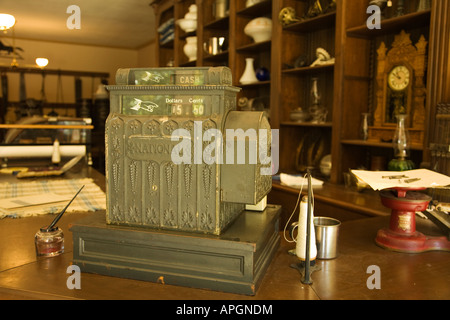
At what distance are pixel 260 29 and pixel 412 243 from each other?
263 centimetres

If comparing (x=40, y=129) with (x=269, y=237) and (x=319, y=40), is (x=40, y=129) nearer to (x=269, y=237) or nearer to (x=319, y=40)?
(x=319, y=40)

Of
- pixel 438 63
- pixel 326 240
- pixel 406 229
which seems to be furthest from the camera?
pixel 438 63

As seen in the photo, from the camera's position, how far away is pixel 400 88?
261 cm

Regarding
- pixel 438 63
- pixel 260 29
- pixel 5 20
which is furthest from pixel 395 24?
pixel 5 20

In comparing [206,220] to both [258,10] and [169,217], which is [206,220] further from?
[258,10]

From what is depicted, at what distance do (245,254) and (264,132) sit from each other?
33 cm

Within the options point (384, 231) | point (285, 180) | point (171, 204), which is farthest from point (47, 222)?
point (285, 180)

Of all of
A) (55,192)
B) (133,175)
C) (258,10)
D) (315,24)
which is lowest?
(55,192)

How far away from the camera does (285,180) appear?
2912 mm

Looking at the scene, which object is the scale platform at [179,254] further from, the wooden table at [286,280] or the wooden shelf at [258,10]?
the wooden shelf at [258,10]

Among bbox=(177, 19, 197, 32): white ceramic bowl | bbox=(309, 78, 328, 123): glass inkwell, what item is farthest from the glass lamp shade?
bbox=(309, 78, 328, 123): glass inkwell

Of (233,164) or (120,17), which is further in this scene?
(120,17)

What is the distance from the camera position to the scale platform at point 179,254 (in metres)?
1.01

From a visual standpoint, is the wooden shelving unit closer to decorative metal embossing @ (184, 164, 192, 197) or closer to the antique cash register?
the antique cash register
